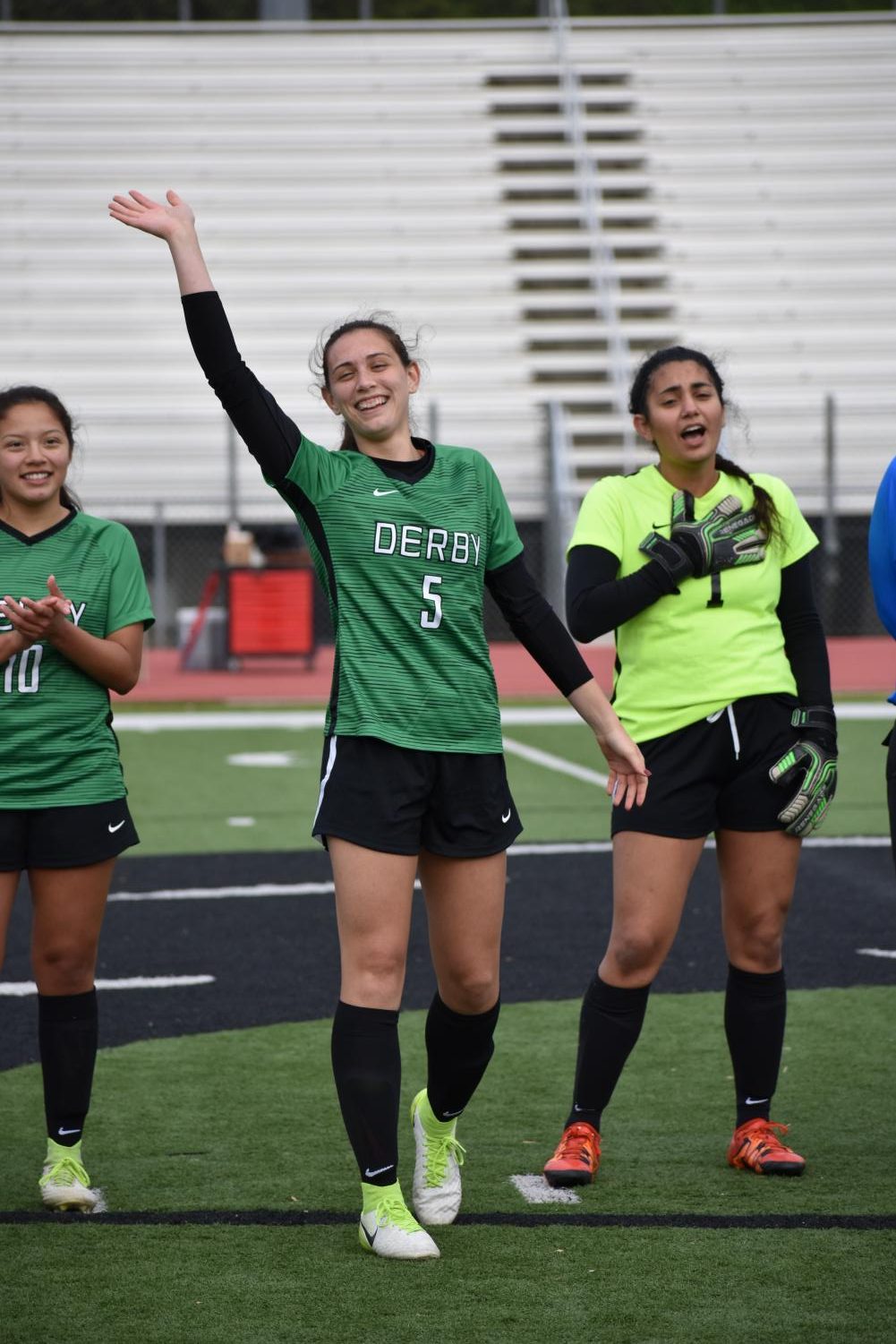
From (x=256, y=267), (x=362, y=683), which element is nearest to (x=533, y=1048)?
(x=362, y=683)

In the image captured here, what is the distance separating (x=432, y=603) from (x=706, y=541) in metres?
0.73

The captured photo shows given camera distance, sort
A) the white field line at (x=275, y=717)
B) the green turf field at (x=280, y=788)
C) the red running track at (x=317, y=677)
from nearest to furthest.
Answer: the green turf field at (x=280, y=788) → the white field line at (x=275, y=717) → the red running track at (x=317, y=677)

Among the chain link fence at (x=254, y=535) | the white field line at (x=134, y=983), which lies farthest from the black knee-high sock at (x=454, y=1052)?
the chain link fence at (x=254, y=535)

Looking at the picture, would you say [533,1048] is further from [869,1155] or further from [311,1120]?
[869,1155]

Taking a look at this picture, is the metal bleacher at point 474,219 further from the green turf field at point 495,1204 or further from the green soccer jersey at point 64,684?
the green soccer jersey at point 64,684

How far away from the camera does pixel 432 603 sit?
12.1 ft

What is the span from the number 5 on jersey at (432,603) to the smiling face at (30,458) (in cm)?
84

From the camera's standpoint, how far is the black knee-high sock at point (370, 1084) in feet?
11.9

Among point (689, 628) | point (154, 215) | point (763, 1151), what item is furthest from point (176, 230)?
point (763, 1151)

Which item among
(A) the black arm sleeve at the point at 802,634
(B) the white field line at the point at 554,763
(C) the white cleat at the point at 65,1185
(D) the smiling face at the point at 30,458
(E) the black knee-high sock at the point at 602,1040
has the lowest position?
(B) the white field line at the point at 554,763

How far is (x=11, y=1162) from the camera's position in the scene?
14.2ft

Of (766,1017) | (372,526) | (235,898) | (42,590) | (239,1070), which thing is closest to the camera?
(372,526)

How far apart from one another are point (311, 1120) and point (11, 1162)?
745 mm

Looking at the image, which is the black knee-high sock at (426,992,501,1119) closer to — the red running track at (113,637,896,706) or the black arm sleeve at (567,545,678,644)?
the black arm sleeve at (567,545,678,644)
